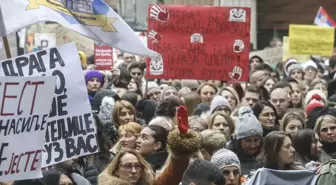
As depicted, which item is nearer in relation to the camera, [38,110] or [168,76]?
[38,110]

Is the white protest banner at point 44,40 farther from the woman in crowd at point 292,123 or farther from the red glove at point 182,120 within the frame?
the red glove at point 182,120

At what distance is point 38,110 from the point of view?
763 cm

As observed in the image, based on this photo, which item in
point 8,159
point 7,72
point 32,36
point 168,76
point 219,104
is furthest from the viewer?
point 32,36

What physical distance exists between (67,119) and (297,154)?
234cm

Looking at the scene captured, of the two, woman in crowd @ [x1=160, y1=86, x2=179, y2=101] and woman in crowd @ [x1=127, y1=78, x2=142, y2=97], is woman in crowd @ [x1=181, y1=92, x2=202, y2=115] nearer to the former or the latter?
woman in crowd @ [x1=160, y1=86, x2=179, y2=101]

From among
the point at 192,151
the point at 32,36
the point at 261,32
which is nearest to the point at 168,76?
the point at 192,151

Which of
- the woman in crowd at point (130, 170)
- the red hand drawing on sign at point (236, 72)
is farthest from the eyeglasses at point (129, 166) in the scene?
the red hand drawing on sign at point (236, 72)

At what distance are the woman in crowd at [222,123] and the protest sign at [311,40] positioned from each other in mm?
8583

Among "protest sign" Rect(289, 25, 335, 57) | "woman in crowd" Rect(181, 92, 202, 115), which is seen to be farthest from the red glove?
"protest sign" Rect(289, 25, 335, 57)

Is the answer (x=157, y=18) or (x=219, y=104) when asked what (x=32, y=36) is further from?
(x=219, y=104)

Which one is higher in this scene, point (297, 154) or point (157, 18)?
point (157, 18)

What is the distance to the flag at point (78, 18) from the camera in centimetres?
832

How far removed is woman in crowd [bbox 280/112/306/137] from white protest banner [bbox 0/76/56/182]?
3.86 m

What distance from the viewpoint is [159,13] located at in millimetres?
14781
